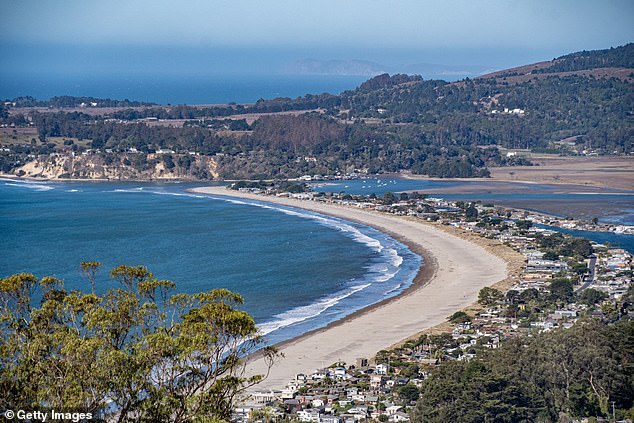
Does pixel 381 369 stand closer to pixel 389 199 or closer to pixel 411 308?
pixel 411 308

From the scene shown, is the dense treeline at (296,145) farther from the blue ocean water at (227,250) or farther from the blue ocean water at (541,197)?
the blue ocean water at (227,250)

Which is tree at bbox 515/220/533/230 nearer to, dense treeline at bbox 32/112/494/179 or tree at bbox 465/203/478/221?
tree at bbox 465/203/478/221

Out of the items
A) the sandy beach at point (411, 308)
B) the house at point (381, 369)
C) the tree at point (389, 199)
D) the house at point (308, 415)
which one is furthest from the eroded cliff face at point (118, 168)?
the house at point (308, 415)

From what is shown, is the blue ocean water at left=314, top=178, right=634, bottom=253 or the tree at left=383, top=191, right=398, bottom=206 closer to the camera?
the blue ocean water at left=314, top=178, right=634, bottom=253

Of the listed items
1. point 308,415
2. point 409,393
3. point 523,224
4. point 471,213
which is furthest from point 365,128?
point 308,415

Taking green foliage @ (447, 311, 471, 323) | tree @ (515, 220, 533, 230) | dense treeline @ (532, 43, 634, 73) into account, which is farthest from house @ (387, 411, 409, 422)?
dense treeline @ (532, 43, 634, 73)
